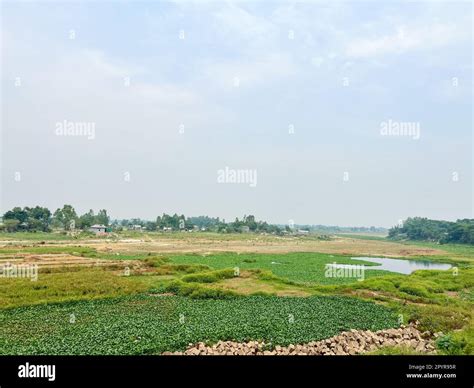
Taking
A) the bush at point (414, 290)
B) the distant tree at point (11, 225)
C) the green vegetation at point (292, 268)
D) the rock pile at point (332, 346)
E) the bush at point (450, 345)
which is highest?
the distant tree at point (11, 225)

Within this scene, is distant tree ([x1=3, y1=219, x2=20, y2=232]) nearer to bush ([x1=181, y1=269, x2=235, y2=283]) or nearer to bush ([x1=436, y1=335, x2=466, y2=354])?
bush ([x1=181, y1=269, x2=235, y2=283])

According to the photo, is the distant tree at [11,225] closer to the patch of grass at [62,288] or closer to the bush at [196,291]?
the patch of grass at [62,288]

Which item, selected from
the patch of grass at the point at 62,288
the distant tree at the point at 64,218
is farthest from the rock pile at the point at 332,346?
the distant tree at the point at 64,218

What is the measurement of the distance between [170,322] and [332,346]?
14.7 feet

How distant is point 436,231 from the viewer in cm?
4084

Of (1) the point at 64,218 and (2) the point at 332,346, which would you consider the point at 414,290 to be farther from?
(1) the point at 64,218

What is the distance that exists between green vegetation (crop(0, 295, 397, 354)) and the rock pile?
0.21 meters

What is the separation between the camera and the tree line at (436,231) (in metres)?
33.6

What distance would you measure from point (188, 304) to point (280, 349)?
513 centimetres

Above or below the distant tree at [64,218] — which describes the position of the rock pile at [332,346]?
below

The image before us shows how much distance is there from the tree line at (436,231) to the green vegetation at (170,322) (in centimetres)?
2707
